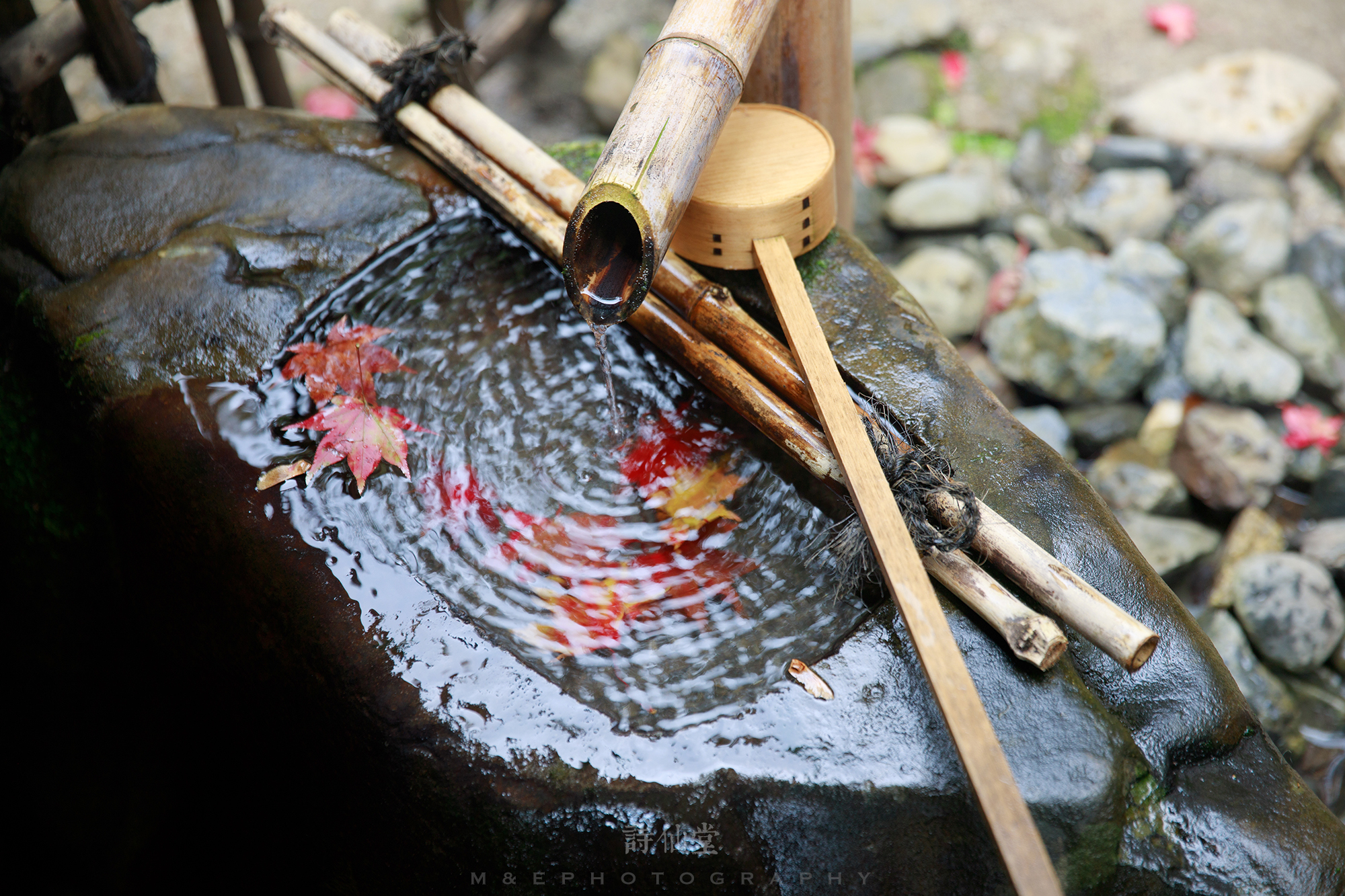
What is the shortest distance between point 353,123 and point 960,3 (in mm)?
5232

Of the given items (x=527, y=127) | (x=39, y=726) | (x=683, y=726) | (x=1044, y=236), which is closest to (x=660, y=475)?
(x=683, y=726)

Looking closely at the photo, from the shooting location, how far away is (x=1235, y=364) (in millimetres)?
4551

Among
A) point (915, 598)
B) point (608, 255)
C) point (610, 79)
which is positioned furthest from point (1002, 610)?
point (610, 79)

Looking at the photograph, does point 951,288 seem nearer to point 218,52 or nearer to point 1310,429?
point 1310,429

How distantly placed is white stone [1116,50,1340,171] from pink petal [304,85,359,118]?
546cm

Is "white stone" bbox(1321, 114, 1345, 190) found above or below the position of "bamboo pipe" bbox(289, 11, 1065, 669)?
below

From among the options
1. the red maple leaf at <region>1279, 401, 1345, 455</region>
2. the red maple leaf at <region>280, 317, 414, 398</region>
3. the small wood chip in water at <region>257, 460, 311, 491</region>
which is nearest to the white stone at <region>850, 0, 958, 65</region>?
the red maple leaf at <region>1279, 401, 1345, 455</region>

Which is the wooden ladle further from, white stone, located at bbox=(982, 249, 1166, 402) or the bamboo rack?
white stone, located at bbox=(982, 249, 1166, 402)

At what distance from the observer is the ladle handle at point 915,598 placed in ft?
5.77

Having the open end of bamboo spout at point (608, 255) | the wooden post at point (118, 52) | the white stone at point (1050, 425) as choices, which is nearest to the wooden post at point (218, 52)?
the wooden post at point (118, 52)

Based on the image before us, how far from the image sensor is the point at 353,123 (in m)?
3.51

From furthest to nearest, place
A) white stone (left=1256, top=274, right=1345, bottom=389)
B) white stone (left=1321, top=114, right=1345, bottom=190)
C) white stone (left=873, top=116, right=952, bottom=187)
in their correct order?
white stone (left=873, top=116, right=952, bottom=187)
white stone (left=1321, top=114, right=1345, bottom=190)
white stone (left=1256, top=274, right=1345, bottom=389)

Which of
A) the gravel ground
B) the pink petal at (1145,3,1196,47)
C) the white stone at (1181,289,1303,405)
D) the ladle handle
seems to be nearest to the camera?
the ladle handle

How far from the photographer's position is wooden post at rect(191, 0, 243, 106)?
14.4 feet
